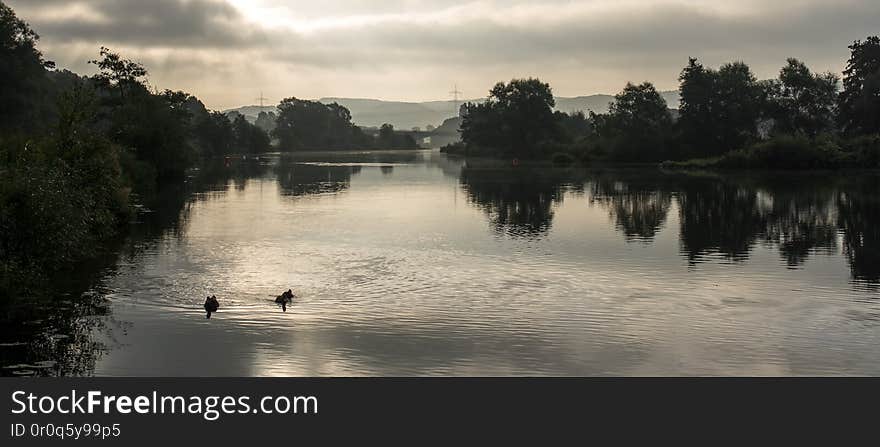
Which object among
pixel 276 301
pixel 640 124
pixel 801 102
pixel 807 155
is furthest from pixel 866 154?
pixel 276 301

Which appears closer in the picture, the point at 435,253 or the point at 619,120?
the point at 435,253

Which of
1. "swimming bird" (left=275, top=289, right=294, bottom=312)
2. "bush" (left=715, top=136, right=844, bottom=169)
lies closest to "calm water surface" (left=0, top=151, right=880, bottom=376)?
"swimming bird" (left=275, top=289, right=294, bottom=312)

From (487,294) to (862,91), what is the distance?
5283 inches

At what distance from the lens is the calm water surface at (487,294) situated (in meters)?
24.2

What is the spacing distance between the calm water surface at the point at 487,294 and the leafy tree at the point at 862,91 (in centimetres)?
8420

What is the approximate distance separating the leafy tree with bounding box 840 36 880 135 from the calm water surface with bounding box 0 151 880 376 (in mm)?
84200

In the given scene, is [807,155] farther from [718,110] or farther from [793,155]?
[718,110]

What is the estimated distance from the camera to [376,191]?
93125 millimetres

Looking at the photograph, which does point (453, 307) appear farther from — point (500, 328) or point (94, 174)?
point (94, 174)

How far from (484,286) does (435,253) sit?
32.2 feet

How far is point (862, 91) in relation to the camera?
146 metres

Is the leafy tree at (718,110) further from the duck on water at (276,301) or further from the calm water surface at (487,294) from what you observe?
the duck on water at (276,301)
